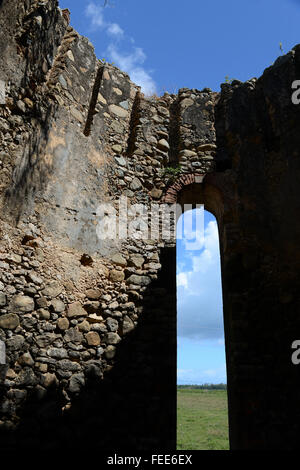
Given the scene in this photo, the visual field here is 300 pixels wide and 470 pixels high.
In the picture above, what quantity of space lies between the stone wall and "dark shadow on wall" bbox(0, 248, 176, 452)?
14 millimetres

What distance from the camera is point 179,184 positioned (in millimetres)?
5801

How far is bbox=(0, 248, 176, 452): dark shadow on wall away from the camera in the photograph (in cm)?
367

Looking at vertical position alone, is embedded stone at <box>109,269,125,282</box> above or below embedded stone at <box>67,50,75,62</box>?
below

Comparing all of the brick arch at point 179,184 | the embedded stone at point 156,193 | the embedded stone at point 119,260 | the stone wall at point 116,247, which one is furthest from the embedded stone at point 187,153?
the embedded stone at point 119,260

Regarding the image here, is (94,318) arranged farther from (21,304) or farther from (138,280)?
(21,304)

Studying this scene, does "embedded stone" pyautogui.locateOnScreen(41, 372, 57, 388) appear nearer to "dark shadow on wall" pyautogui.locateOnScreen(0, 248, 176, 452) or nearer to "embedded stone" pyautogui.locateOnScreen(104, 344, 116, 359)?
"dark shadow on wall" pyautogui.locateOnScreen(0, 248, 176, 452)

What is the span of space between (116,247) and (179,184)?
5.28 feet

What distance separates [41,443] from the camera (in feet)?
11.8

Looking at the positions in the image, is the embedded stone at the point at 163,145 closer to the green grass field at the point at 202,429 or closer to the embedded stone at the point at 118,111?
the embedded stone at the point at 118,111

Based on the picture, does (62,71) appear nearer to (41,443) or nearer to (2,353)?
(2,353)

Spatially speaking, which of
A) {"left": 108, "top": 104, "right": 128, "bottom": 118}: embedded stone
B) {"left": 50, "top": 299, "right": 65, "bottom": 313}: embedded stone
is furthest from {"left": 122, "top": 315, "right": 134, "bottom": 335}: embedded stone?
{"left": 108, "top": 104, "right": 128, "bottom": 118}: embedded stone

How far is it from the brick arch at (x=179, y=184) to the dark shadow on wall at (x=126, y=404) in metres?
1.50

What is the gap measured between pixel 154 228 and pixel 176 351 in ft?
6.24
